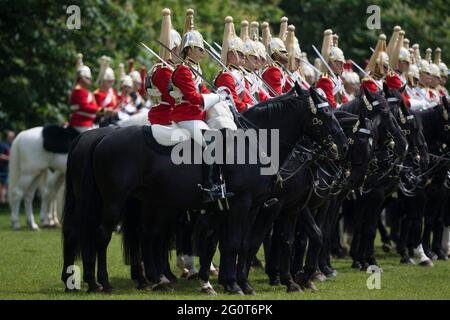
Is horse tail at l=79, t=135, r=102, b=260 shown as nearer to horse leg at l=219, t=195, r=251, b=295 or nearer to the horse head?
horse leg at l=219, t=195, r=251, b=295

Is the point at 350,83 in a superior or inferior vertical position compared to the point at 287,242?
superior

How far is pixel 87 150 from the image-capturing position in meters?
12.6

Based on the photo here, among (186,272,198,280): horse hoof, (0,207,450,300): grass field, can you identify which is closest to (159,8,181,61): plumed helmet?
(0,207,450,300): grass field

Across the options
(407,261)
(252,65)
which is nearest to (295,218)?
(252,65)

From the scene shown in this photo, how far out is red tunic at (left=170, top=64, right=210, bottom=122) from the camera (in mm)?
12344

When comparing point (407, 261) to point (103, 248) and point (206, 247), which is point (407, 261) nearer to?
point (206, 247)

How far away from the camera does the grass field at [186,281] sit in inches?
480

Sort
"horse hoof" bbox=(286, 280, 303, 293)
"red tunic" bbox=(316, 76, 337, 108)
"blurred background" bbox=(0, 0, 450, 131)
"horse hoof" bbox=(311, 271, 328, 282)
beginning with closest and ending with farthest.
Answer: "horse hoof" bbox=(286, 280, 303, 293) < "horse hoof" bbox=(311, 271, 328, 282) < "red tunic" bbox=(316, 76, 337, 108) < "blurred background" bbox=(0, 0, 450, 131)

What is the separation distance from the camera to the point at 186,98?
12.4 m

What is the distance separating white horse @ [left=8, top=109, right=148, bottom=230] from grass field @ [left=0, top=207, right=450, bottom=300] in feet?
9.17

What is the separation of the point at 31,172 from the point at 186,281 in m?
7.80

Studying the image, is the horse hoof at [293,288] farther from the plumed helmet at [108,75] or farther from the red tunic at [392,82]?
the plumed helmet at [108,75]
